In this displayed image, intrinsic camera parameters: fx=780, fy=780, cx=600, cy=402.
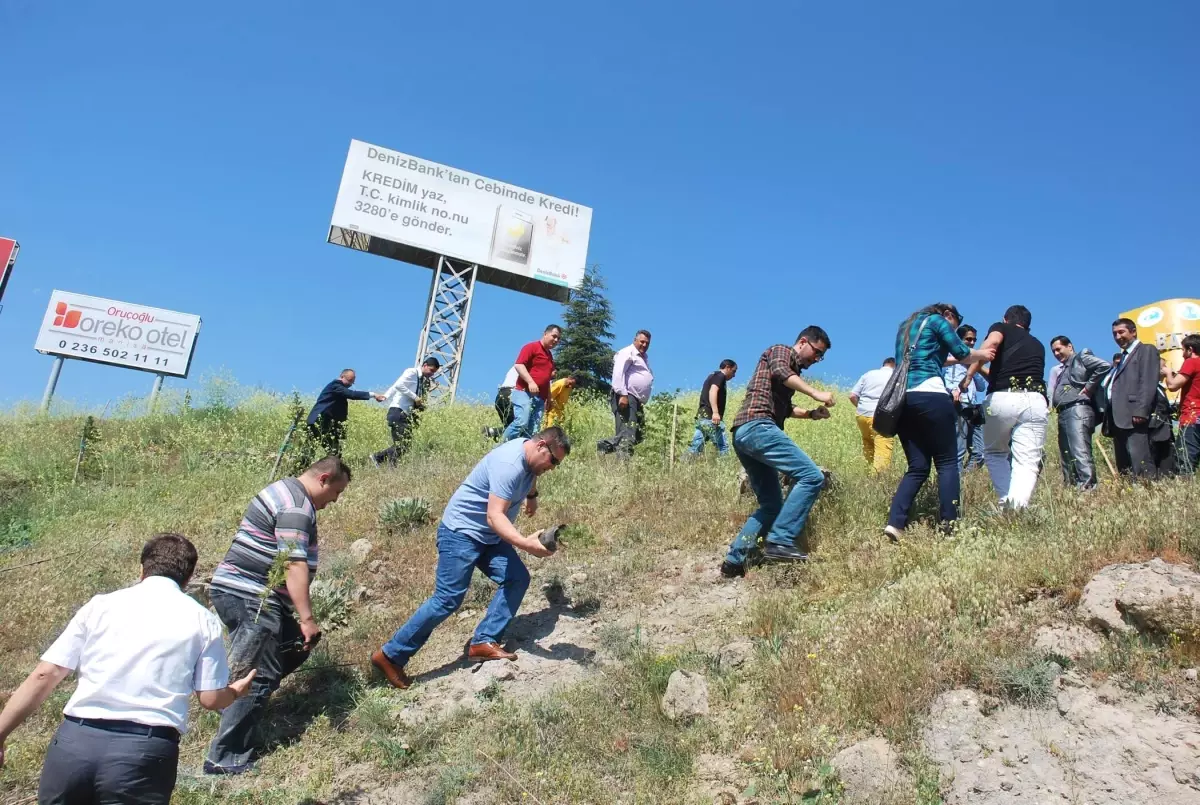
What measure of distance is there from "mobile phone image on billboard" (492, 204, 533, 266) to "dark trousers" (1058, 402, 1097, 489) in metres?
22.8

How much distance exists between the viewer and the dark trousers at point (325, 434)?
11484 millimetres

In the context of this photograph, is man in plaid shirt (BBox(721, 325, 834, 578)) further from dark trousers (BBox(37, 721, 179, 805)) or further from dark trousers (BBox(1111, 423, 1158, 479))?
dark trousers (BBox(37, 721, 179, 805))

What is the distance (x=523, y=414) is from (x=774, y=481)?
4.64 m

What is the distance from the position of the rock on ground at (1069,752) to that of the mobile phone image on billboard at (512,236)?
26.0m

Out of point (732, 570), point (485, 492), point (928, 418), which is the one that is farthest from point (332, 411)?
point (928, 418)

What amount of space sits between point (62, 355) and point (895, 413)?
2571cm

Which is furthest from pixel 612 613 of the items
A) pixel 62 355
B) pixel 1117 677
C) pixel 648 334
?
pixel 62 355

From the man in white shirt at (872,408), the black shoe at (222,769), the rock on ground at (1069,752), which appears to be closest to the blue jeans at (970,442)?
the man in white shirt at (872,408)

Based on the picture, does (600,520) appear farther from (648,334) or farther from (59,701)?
(59,701)

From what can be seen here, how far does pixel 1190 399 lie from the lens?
770 centimetres

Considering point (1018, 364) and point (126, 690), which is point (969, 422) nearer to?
point (1018, 364)

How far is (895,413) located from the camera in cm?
595

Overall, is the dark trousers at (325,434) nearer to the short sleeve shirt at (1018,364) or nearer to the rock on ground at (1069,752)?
the short sleeve shirt at (1018,364)

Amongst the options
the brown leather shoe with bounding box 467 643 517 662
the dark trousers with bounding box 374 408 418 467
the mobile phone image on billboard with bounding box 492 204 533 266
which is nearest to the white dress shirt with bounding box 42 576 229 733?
the brown leather shoe with bounding box 467 643 517 662
